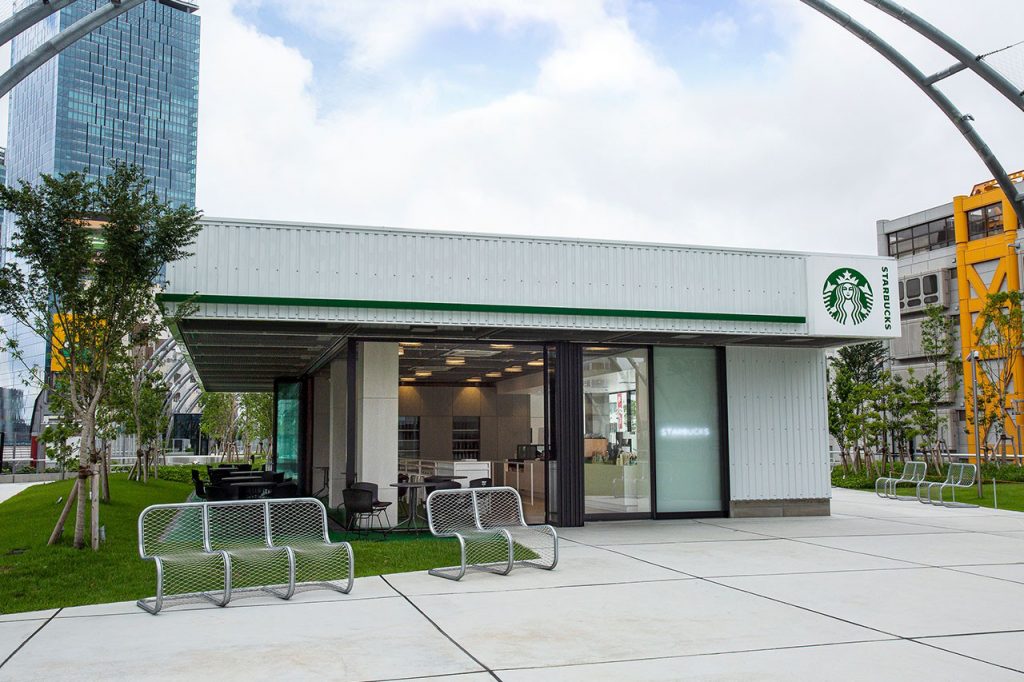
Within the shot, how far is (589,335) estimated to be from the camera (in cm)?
1476

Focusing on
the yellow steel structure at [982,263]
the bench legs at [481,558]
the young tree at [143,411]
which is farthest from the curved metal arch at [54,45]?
the yellow steel structure at [982,263]

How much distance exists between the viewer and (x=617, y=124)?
31.4m

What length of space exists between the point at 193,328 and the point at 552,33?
7.71m

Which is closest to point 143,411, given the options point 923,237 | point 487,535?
point 487,535

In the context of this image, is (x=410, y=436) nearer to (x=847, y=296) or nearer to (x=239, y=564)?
(x=847, y=296)

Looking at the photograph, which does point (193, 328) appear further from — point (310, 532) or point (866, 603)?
point (866, 603)

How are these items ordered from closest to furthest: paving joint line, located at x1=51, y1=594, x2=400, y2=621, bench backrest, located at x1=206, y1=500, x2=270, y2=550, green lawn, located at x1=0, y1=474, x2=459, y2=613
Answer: paving joint line, located at x1=51, y1=594, x2=400, y2=621
green lawn, located at x1=0, y1=474, x2=459, y2=613
bench backrest, located at x1=206, y1=500, x2=270, y2=550

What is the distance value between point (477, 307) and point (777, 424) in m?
6.29

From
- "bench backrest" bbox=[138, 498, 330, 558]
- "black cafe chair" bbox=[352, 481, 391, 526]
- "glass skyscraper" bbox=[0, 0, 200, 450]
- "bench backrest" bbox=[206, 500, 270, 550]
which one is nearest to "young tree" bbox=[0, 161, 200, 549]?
"bench backrest" bbox=[138, 498, 330, 558]

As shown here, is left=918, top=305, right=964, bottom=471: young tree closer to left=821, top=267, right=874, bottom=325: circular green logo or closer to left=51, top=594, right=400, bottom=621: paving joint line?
left=821, top=267, right=874, bottom=325: circular green logo

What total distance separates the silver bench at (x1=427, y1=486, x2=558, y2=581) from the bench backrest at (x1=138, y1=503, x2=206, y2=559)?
8.12 feet

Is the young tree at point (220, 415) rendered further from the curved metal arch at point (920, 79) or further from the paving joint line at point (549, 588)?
the curved metal arch at point (920, 79)

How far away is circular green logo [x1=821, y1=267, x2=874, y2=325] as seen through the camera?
15.1 m

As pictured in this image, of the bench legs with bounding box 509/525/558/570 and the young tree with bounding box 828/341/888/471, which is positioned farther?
the young tree with bounding box 828/341/888/471
